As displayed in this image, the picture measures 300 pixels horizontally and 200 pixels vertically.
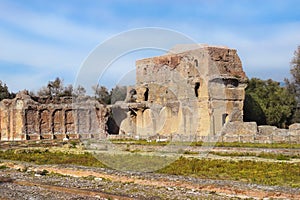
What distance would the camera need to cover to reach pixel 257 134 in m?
33.6

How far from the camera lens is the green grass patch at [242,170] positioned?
14877mm

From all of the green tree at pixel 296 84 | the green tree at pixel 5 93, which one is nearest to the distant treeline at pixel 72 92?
the green tree at pixel 5 93

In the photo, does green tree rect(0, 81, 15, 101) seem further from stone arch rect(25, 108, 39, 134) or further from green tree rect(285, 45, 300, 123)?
green tree rect(285, 45, 300, 123)

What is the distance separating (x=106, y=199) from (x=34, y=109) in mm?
38265

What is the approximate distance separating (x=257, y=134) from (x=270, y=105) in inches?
890

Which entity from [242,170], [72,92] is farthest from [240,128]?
[72,92]

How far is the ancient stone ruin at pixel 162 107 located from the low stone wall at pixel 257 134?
3.9 inches

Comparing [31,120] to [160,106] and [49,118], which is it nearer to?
[49,118]

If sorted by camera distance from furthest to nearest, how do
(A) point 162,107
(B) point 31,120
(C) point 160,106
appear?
1. (C) point 160,106
2. (A) point 162,107
3. (B) point 31,120

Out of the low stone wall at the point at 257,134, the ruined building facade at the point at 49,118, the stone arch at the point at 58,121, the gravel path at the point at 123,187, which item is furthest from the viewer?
the stone arch at the point at 58,121

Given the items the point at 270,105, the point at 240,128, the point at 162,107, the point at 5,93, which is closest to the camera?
the point at 240,128

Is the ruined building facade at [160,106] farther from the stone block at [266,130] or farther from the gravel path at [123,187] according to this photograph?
the gravel path at [123,187]

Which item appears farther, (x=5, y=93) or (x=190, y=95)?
(x=5, y=93)

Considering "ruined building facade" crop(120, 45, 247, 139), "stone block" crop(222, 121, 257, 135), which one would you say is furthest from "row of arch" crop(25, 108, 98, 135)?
"stone block" crop(222, 121, 257, 135)
